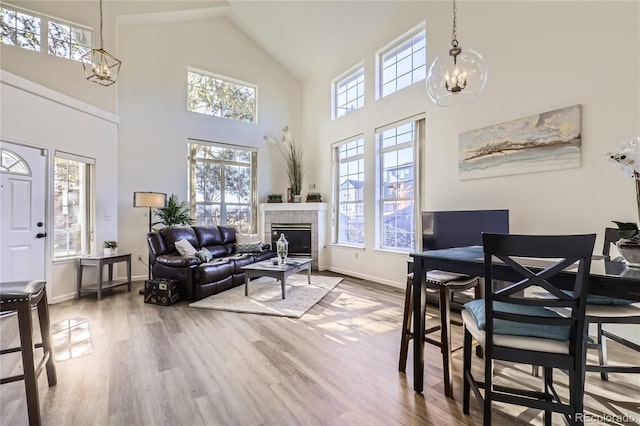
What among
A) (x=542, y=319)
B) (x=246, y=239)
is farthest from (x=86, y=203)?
(x=542, y=319)

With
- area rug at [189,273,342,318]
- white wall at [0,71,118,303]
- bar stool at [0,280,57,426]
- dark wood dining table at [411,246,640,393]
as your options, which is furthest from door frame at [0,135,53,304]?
dark wood dining table at [411,246,640,393]

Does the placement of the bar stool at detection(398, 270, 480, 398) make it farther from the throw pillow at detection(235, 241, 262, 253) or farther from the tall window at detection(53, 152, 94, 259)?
the tall window at detection(53, 152, 94, 259)

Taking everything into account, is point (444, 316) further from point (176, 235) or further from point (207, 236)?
point (207, 236)

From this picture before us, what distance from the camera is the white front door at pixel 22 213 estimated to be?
11.6 feet

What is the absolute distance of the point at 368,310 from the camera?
11.9 feet

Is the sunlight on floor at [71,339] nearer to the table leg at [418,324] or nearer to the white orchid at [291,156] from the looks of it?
the table leg at [418,324]

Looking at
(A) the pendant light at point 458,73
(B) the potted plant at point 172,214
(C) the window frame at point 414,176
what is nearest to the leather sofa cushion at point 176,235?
(B) the potted plant at point 172,214

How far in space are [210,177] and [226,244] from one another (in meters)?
1.63

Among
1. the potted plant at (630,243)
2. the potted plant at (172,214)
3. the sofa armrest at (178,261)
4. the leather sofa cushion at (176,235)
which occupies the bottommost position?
the sofa armrest at (178,261)

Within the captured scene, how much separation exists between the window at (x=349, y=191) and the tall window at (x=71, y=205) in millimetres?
4319

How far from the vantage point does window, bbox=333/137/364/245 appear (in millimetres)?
5836

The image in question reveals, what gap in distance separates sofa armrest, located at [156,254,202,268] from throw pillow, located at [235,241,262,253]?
3.96ft

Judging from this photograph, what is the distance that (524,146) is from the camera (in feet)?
10.7

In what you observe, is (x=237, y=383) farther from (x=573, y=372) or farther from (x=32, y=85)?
(x=32, y=85)
